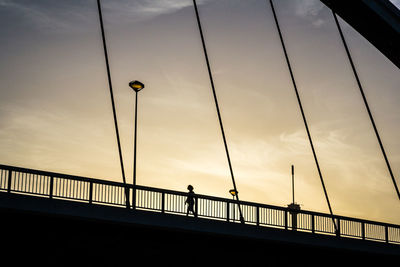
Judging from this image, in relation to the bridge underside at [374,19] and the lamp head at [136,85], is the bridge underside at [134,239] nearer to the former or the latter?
the bridge underside at [374,19]

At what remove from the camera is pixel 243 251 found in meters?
20.8

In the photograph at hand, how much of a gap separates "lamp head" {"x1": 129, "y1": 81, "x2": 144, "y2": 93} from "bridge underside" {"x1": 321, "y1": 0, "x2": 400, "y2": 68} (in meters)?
13.5

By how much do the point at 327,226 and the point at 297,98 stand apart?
560cm

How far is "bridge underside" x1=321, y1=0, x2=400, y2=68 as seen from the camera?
14352 millimetres

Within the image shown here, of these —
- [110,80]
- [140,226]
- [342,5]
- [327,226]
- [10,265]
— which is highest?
[110,80]

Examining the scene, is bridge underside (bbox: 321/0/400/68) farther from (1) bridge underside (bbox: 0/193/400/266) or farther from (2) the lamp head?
(2) the lamp head

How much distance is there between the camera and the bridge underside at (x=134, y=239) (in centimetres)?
1577

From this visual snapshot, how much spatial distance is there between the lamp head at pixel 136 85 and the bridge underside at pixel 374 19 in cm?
1352

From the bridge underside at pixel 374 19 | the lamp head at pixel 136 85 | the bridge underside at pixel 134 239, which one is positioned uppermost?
the lamp head at pixel 136 85

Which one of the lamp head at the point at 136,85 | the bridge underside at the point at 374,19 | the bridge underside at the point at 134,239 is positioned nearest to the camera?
the bridge underside at the point at 374,19

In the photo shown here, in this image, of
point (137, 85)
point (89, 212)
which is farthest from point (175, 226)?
point (137, 85)

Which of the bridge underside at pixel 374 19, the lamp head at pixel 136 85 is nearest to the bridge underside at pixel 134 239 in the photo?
the bridge underside at pixel 374 19

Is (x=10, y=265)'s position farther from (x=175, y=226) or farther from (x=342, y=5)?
(x=342, y=5)

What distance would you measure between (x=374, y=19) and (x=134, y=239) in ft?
32.8
